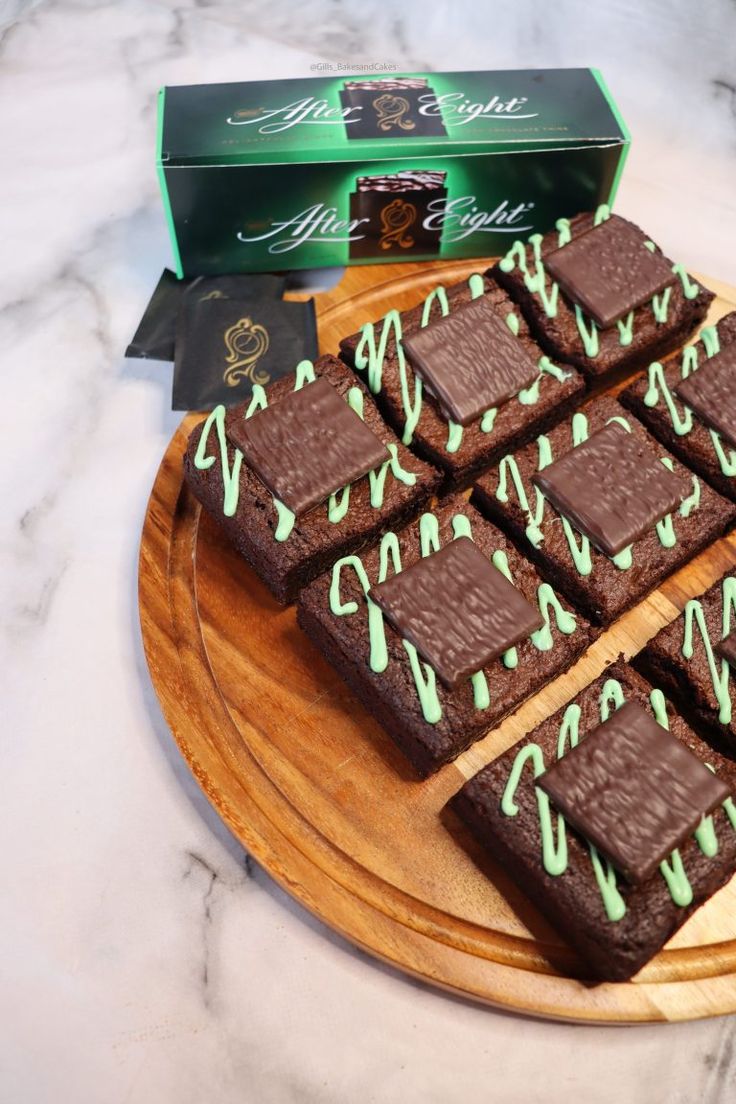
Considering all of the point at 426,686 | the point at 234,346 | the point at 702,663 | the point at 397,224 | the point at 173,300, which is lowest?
the point at 702,663

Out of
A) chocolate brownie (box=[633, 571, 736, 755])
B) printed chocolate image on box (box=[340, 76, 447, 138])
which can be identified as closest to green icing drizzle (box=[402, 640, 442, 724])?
chocolate brownie (box=[633, 571, 736, 755])

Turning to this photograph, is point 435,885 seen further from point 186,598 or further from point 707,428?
point 707,428

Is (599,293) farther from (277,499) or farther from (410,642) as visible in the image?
(410,642)

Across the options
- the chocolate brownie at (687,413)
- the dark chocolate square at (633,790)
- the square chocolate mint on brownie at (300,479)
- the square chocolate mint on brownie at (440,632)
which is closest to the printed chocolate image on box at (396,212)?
the square chocolate mint on brownie at (300,479)

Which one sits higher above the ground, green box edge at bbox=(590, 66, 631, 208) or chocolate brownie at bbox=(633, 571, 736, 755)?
green box edge at bbox=(590, 66, 631, 208)

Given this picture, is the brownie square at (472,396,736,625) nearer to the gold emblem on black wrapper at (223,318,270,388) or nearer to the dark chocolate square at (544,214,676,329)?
the dark chocolate square at (544,214,676,329)

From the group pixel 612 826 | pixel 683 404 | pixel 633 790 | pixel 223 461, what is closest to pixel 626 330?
pixel 683 404

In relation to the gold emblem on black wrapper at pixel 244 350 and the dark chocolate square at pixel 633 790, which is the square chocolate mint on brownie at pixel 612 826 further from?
the gold emblem on black wrapper at pixel 244 350
